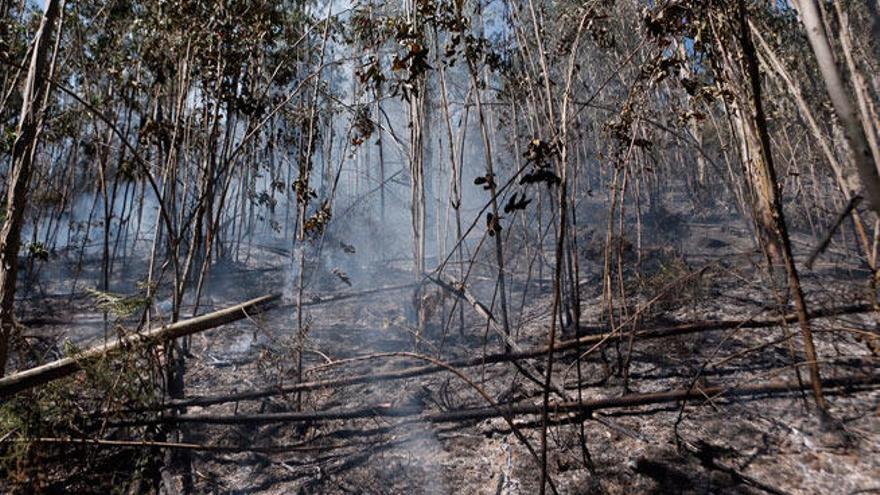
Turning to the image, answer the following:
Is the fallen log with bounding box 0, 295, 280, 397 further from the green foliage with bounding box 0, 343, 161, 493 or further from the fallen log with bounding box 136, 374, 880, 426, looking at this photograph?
the fallen log with bounding box 136, 374, 880, 426

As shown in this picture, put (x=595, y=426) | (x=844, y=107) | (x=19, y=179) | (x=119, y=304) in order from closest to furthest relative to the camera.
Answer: (x=844, y=107) < (x=19, y=179) < (x=119, y=304) < (x=595, y=426)

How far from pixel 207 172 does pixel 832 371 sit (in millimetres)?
4721

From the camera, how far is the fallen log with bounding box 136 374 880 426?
8.19ft

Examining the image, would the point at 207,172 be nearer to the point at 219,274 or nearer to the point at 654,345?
the point at 654,345

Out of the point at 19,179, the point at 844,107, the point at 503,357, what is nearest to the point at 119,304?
the point at 19,179

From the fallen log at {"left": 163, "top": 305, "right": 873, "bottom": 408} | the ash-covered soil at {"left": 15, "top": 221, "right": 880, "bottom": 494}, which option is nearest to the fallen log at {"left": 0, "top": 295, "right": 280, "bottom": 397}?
the ash-covered soil at {"left": 15, "top": 221, "right": 880, "bottom": 494}

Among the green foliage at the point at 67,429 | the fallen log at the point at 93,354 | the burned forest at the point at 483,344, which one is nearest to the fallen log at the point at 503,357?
the burned forest at the point at 483,344

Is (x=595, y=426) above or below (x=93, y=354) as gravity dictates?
below

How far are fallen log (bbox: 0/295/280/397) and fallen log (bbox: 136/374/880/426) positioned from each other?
28.7 inches

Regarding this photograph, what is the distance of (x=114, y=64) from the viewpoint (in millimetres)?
5664

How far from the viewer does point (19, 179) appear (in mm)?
2305

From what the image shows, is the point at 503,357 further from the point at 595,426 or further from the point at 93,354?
the point at 93,354

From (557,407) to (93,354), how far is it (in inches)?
100

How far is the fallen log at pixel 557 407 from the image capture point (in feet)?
8.19
